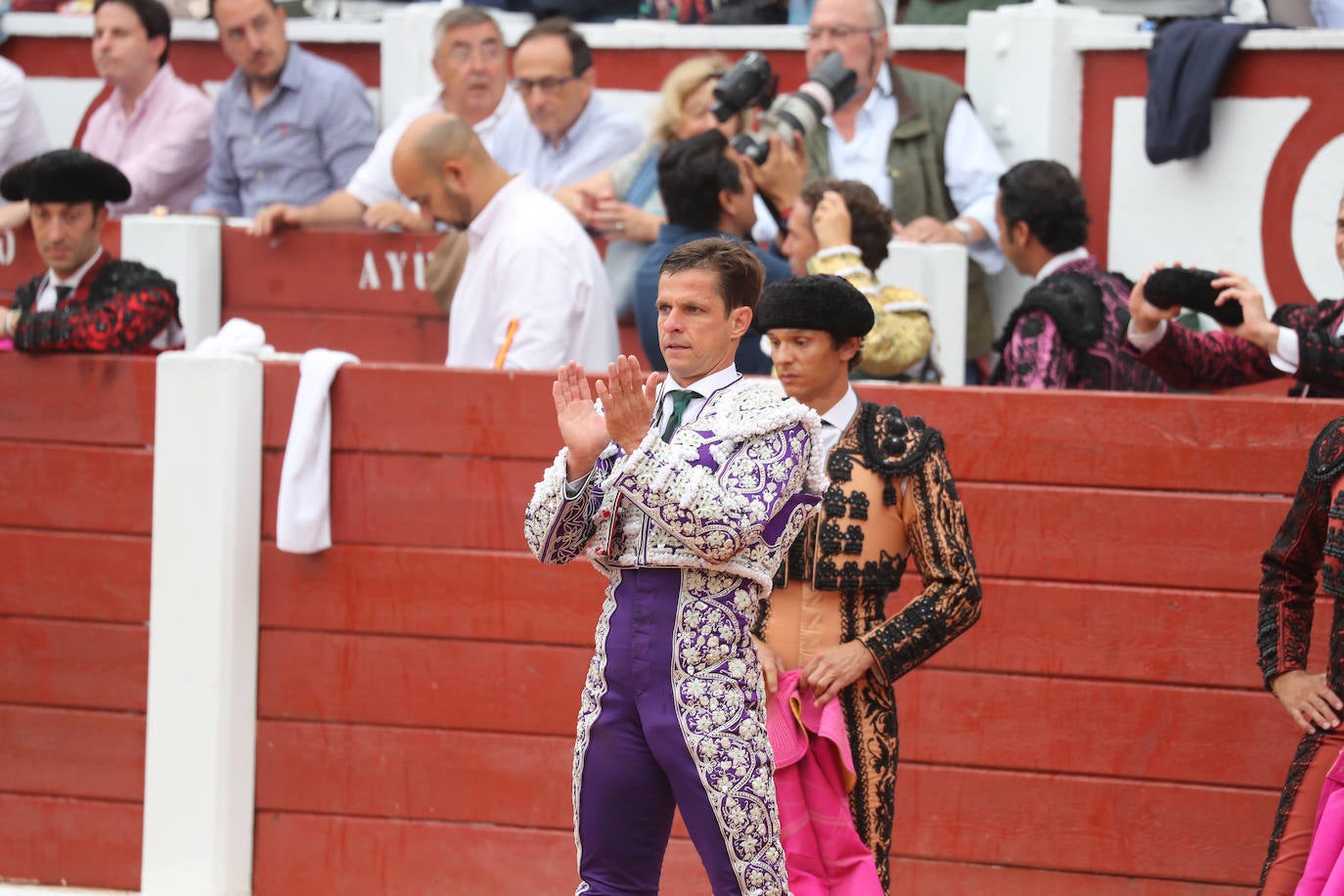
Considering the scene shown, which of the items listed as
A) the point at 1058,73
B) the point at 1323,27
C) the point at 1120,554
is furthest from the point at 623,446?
the point at 1323,27

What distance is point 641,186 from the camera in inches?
233

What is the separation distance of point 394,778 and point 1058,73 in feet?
11.2

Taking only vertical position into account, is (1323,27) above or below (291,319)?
above

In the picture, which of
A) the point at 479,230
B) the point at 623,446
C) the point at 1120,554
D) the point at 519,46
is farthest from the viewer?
the point at 519,46

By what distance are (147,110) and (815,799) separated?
4.65 meters

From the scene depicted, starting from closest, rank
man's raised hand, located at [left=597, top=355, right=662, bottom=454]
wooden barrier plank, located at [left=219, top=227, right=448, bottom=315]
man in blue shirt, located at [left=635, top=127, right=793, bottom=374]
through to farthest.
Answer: man's raised hand, located at [left=597, top=355, right=662, bottom=454] → man in blue shirt, located at [left=635, top=127, right=793, bottom=374] → wooden barrier plank, located at [left=219, top=227, right=448, bottom=315]

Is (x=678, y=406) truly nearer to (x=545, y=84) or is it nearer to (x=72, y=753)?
(x=72, y=753)

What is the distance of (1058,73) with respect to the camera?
6500 mm


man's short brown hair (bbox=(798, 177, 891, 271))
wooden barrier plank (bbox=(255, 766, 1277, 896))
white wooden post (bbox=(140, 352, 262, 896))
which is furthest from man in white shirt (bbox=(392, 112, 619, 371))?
wooden barrier plank (bbox=(255, 766, 1277, 896))

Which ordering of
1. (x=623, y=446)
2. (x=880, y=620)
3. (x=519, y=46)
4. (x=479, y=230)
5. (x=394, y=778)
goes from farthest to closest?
(x=519, y=46) → (x=479, y=230) → (x=394, y=778) → (x=880, y=620) → (x=623, y=446)

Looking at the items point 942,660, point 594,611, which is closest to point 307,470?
point 594,611

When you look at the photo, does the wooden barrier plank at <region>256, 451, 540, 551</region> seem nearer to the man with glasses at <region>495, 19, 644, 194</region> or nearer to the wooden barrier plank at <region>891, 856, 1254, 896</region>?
the wooden barrier plank at <region>891, 856, 1254, 896</region>

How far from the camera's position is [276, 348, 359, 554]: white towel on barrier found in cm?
468

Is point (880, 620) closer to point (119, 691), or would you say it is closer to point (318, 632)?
point (318, 632)
